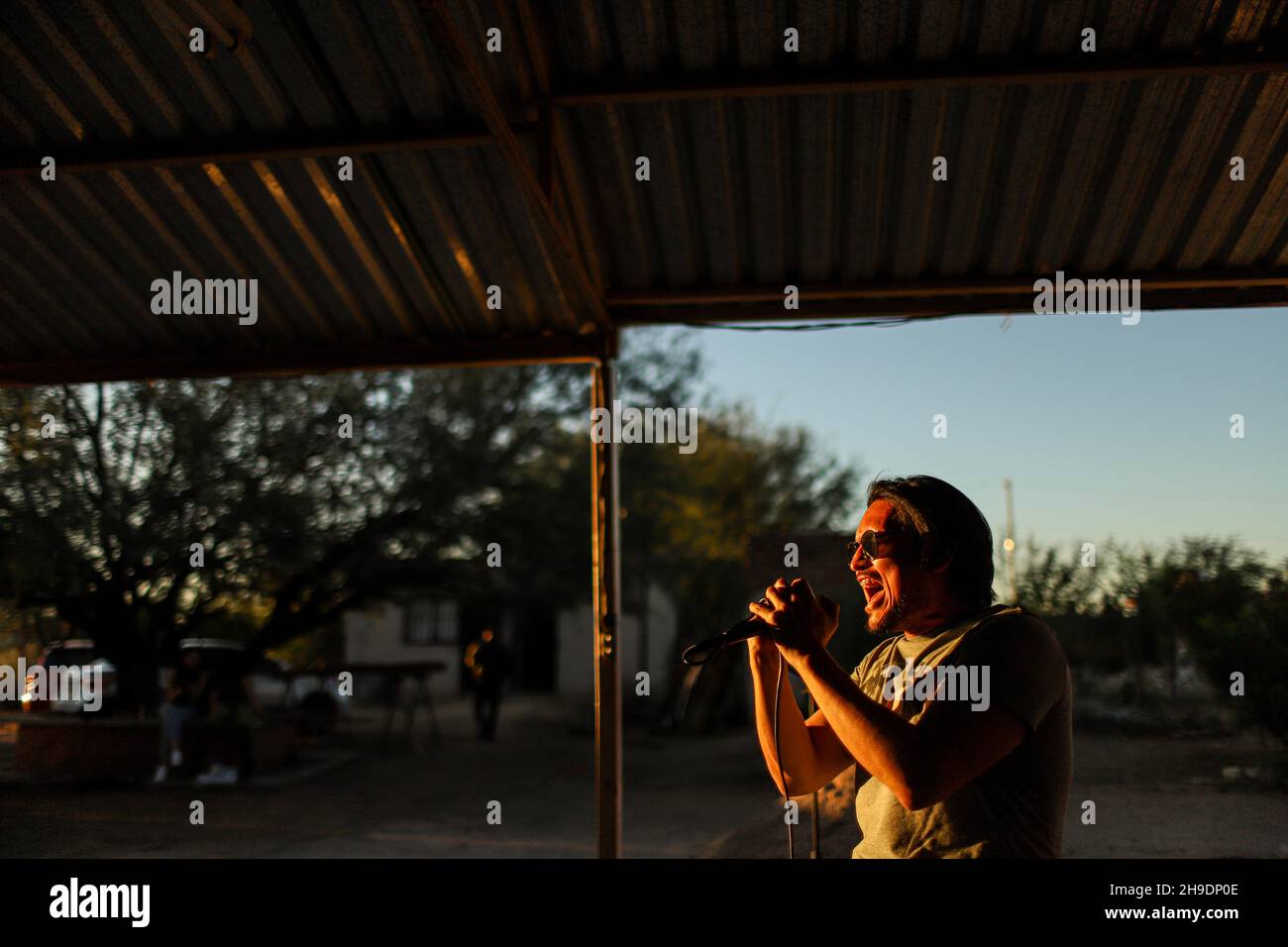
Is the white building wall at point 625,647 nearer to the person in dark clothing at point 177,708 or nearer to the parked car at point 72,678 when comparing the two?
the person in dark clothing at point 177,708

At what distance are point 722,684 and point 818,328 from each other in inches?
545

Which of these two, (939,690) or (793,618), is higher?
(793,618)

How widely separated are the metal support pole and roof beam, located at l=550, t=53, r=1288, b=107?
1647mm

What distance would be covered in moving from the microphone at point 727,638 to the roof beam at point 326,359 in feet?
10.7

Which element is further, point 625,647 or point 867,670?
point 625,647

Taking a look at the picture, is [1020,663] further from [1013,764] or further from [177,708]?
[177,708]

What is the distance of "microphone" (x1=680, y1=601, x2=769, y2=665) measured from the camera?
8.89 ft

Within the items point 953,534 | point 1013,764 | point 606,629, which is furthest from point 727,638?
point 606,629

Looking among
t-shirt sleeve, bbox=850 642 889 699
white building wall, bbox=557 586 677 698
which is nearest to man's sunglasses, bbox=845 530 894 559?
t-shirt sleeve, bbox=850 642 889 699

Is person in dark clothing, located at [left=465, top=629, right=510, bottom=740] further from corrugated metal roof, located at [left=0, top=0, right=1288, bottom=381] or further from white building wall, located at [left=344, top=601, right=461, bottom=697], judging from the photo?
corrugated metal roof, located at [left=0, top=0, right=1288, bottom=381]

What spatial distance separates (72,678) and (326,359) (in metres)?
7.78

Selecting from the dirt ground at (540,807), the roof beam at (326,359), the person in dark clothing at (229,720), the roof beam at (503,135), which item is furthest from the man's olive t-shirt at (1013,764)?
the person in dark clothing at (229,720)

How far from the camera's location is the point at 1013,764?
226 cm

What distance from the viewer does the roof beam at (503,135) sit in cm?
342
